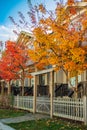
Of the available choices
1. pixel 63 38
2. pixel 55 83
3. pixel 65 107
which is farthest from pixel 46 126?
pixel 55 83

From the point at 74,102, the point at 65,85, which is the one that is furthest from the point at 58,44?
the point at 65,85

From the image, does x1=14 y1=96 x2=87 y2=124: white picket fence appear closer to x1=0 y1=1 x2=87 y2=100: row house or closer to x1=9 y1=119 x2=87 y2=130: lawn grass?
x1=9 y1=119 x2=87 y2=130: lawn grass

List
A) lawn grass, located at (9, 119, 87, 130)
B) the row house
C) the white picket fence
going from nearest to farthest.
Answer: lawn grass, located at (9, 119, 87, 130), the white picket fence, the row house

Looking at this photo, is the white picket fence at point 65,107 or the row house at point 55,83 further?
the row house at point 55,83

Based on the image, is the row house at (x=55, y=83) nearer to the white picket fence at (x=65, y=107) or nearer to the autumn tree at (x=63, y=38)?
the white picket fence at (x=65, y=107)

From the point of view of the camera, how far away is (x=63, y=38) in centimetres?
1731

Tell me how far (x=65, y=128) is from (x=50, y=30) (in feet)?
18.5

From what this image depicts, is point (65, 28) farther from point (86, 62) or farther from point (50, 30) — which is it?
point (86, 62)

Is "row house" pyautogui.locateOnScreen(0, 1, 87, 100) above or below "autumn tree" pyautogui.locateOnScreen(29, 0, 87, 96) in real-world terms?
below

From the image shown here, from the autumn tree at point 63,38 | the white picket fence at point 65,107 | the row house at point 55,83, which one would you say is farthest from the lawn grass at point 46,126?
the row house at point 55,83

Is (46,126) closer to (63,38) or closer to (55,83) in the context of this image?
(63,38)

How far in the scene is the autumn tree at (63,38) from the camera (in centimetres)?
1686

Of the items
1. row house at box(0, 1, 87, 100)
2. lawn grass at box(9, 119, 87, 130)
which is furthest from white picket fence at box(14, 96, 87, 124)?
row house at box(0, 1, 87, 100)

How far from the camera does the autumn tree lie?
55.3 feet
